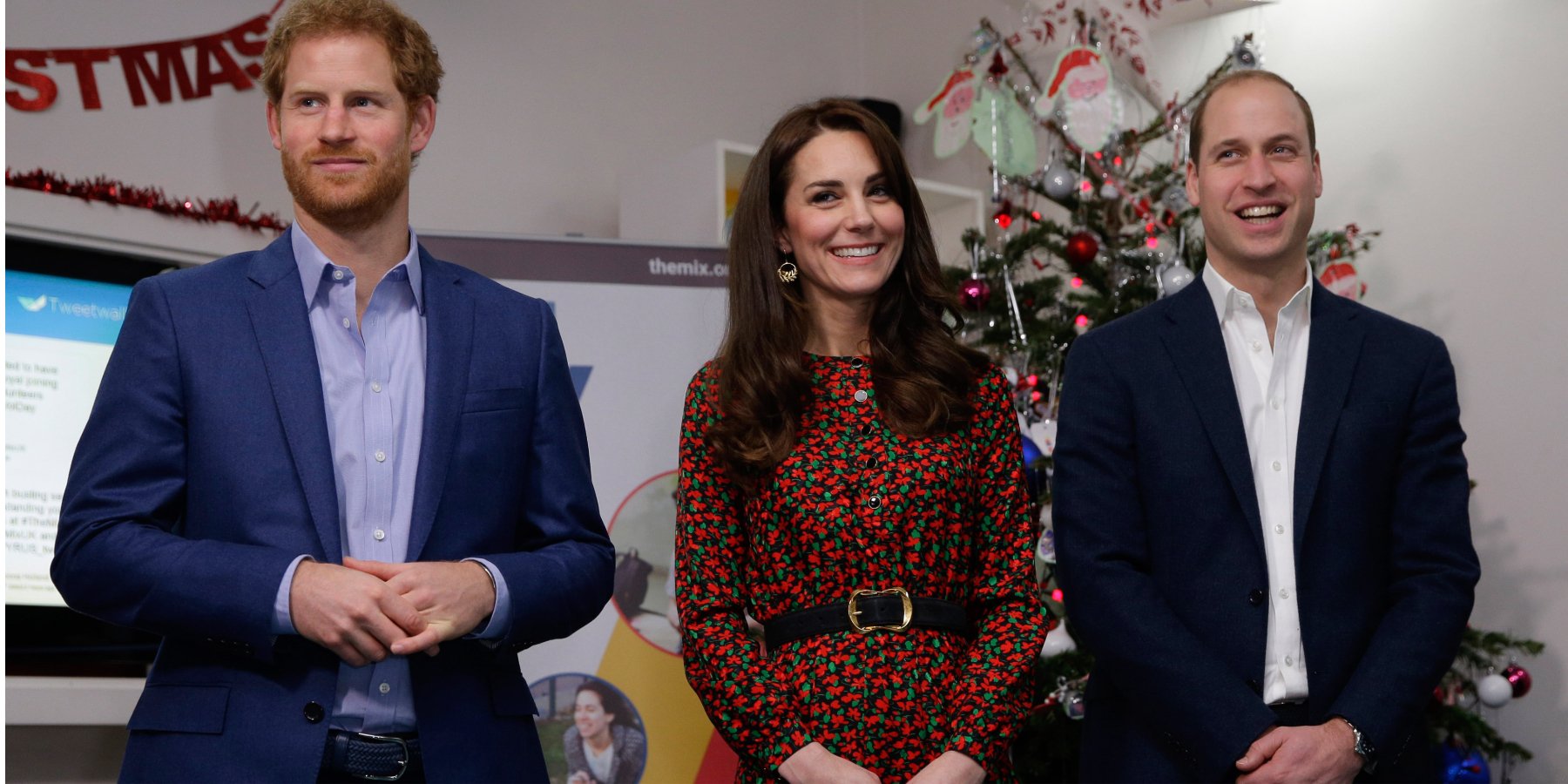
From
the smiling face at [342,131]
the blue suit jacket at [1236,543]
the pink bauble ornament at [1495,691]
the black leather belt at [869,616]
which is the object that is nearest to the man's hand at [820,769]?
the black leather belt at [869,616]

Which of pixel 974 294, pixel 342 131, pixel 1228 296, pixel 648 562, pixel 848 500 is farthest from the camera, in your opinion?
pixel 974 294

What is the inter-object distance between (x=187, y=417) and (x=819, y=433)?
0.87m

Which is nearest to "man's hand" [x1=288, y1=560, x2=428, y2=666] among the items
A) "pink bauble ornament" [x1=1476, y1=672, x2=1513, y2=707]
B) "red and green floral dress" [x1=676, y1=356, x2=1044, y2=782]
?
"red and green floral dress" [x1=676, y1=356, x2=1044, y2=782]

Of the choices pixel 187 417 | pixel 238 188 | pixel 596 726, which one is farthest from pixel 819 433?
pixel 238 188

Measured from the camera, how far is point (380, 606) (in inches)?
63.2

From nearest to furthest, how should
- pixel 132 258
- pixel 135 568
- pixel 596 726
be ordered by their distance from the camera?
pixel 135 568, pixel 596 726, pixel 132 258

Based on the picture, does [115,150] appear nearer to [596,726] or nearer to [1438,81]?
[596,726]

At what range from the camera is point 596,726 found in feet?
9.86

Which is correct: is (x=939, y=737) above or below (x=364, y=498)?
below

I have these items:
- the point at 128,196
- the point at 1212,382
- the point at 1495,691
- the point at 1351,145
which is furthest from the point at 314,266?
the point at 1351,145

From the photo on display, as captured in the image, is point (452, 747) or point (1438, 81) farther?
point (1438, 81)

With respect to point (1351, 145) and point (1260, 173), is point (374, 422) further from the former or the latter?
point (1351, 145)

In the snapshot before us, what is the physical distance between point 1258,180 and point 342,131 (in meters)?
1.38

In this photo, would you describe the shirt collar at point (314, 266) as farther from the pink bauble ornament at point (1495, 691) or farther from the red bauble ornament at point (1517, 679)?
the red bauble ornament at point (1517, 679)
